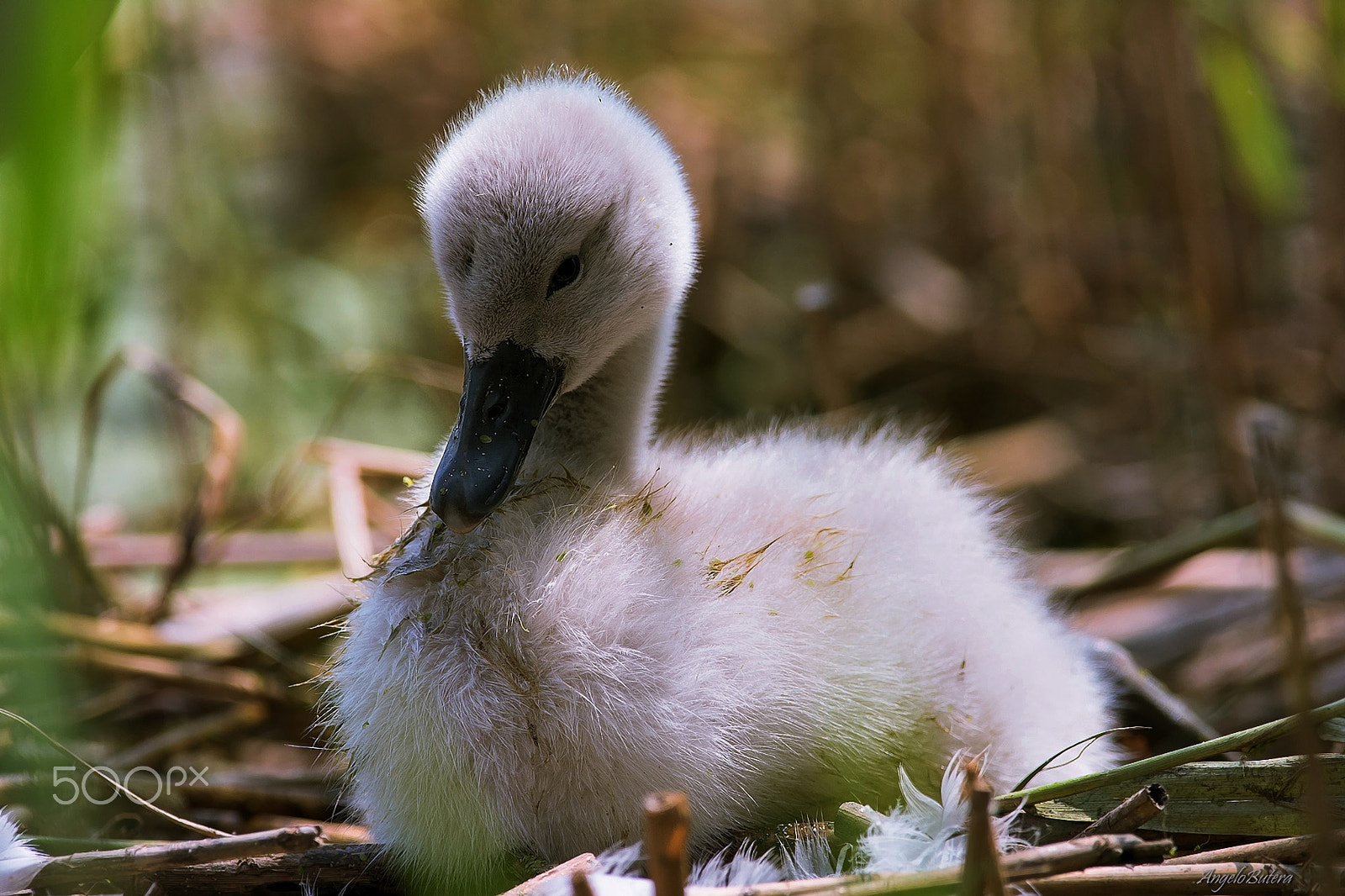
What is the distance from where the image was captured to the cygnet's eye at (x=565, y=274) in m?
1.33

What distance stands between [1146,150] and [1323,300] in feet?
2.03

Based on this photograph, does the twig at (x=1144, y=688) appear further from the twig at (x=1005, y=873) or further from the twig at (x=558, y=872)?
the twig at (x=558, y=872)

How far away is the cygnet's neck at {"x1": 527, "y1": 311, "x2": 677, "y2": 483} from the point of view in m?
1.46

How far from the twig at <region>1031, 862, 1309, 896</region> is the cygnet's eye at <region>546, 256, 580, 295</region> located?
0.81m

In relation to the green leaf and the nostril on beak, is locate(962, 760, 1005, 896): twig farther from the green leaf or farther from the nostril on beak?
the green leaf

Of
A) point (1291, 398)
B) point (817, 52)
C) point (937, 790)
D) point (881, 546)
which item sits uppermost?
point (817, 52)

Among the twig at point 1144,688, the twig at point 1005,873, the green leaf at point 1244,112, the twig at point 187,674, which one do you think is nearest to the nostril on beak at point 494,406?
the twig at point 1005,873

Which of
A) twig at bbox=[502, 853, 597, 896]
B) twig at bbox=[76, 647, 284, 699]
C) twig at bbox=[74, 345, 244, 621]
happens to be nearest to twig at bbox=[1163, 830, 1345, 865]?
twig at bbox=[502, 853, 597, 896]

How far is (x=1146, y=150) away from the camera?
2908mm

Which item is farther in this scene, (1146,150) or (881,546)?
(1146,150)

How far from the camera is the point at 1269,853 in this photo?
1.08 meters

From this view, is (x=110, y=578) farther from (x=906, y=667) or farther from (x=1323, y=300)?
(x=1323, y=300)

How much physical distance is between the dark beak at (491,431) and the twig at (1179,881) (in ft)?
2.21

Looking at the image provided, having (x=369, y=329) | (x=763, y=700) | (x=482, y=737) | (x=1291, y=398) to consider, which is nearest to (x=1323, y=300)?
(x=1291, y=398)
